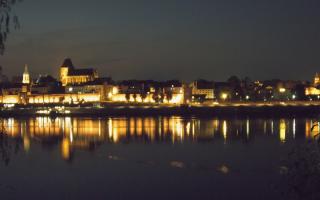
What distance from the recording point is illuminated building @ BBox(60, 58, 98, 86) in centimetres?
11575

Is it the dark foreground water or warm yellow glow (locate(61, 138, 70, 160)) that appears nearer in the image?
the dark foreground water

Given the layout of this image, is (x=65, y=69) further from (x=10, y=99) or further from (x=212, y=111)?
(x=212, y=111)

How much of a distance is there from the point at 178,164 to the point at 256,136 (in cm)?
1452

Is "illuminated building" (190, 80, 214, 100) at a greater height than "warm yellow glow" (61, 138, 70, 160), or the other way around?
"illuminated building" (190, 80, 214, 100)

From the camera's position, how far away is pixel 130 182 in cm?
1898

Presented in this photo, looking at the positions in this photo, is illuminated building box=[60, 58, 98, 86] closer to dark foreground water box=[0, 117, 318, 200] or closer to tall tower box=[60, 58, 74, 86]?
tall tower box=[60, 58, 74, 86]

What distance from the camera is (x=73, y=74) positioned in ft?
390

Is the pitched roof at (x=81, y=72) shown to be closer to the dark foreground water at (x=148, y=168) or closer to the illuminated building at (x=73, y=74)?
the illuminated building at (x=73, y=74)

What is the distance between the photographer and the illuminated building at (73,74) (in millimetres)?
115750

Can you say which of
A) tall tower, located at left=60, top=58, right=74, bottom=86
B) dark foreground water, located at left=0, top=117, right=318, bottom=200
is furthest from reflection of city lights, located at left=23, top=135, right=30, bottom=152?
tall tower, located at left=60, top=58, right=74, bottom=86

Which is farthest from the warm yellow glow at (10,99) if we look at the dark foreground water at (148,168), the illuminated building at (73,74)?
the dark foreground water at (148,168)

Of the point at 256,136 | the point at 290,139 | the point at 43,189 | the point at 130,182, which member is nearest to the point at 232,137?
the point at 256,136

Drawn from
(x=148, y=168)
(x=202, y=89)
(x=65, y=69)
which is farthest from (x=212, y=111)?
(x=65, y=69)

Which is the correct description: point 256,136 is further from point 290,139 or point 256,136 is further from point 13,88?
point 13,88
